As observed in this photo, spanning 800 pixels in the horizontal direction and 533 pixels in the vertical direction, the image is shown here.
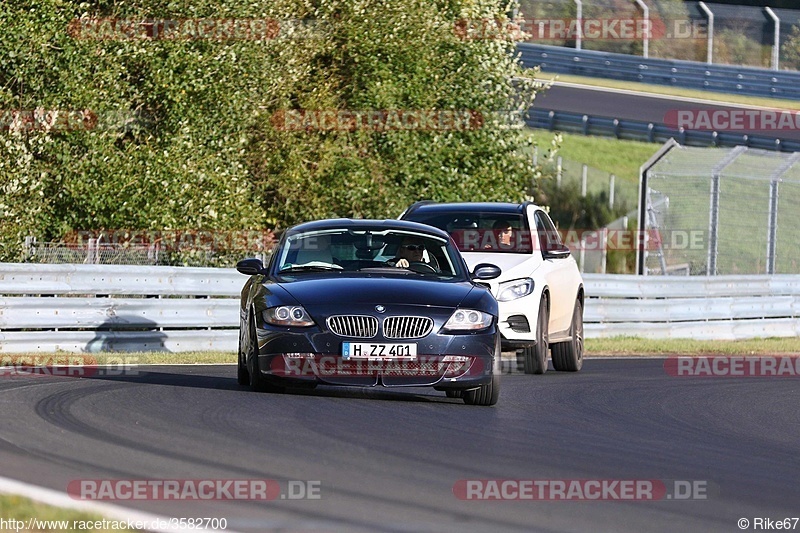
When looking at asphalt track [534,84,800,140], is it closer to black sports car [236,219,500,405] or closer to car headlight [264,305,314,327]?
black sports car [236,219,500,405]

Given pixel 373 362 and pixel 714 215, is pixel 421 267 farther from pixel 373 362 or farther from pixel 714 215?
pixel 714 215

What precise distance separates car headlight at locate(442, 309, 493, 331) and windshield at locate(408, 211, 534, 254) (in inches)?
181

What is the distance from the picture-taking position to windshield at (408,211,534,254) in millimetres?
15648

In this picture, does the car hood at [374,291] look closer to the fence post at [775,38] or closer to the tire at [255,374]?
the tire at [255,374]

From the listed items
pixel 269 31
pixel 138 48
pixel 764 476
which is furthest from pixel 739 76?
pixel 764 476

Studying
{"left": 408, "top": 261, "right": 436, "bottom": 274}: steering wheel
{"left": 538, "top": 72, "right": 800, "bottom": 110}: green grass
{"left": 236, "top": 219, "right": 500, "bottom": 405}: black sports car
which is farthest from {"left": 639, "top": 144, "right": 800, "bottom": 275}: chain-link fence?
{"left": 538, "top": 72, "right": 800, "bottom": 110}: green grass

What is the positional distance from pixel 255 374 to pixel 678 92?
36.8 meters

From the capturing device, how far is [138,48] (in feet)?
73.5

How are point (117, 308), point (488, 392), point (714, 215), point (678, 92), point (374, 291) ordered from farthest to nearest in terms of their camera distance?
point (678, 92) < point (714, 215) < point (117, 308) < point (488, 392) < point (374, 291)

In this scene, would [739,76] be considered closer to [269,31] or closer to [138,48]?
[269,31]

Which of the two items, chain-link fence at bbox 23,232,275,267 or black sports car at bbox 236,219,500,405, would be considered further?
chain-link fence at bbox 23,232,275,267

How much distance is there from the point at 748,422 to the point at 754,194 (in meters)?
15.5

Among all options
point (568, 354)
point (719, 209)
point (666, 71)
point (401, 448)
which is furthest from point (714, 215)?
point (666, 71)

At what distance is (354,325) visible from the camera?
10531 mm
